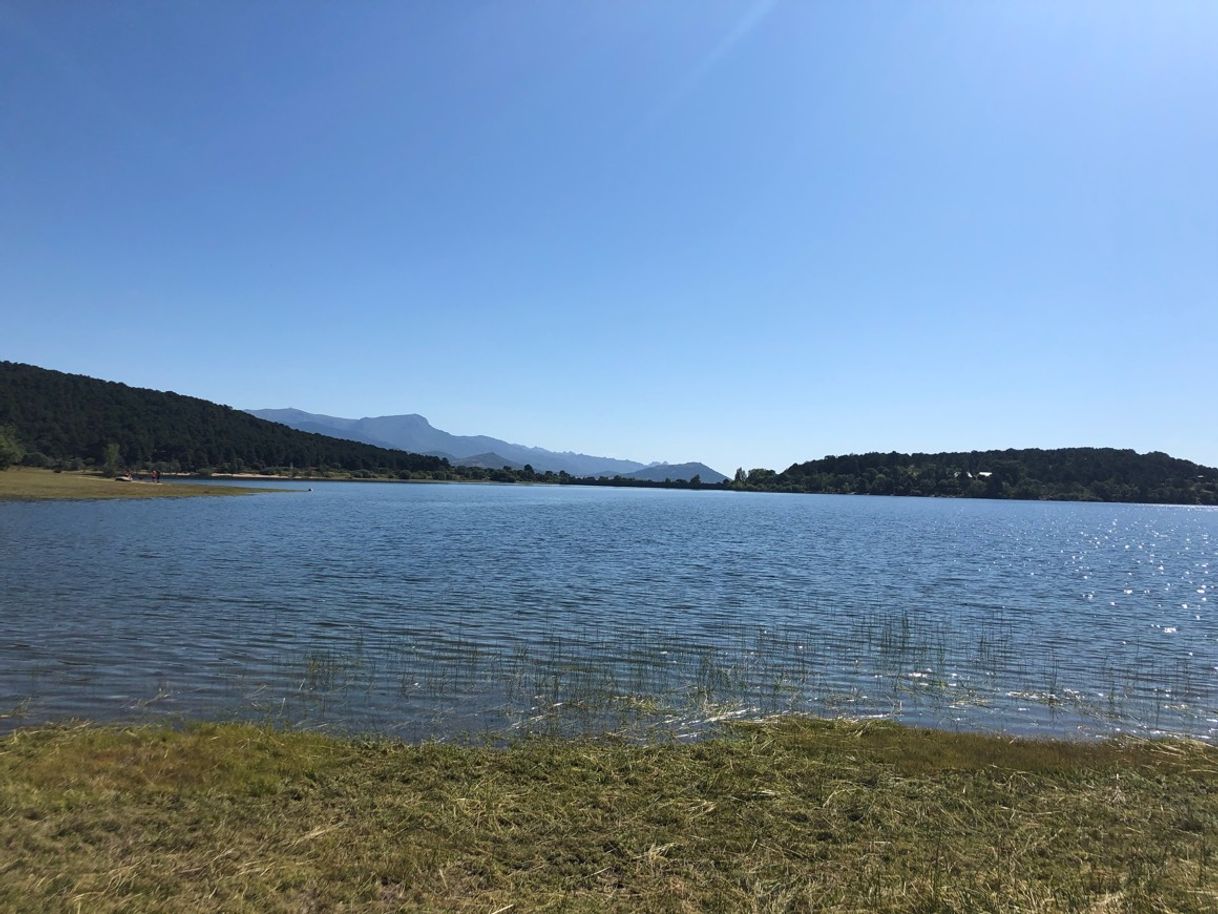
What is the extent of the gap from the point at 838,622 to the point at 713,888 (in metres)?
20.3

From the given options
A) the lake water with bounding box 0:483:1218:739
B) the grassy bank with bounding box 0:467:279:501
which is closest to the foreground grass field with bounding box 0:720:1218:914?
the lake water with bounding box 0:483:1218:739

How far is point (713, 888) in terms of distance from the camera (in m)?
7.21

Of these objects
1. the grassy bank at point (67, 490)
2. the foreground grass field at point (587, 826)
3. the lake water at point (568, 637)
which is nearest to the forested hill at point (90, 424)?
the grassy bank at point (67, 490)

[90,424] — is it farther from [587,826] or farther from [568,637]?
[587,826]

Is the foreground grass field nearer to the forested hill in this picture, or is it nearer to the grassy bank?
the grassy bank

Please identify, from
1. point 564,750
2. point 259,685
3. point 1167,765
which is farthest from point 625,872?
point 259,685

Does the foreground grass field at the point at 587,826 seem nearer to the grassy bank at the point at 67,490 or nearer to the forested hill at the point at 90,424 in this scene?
the grassy bank at the point at 67,490

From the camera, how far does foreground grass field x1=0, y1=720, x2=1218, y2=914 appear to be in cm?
688

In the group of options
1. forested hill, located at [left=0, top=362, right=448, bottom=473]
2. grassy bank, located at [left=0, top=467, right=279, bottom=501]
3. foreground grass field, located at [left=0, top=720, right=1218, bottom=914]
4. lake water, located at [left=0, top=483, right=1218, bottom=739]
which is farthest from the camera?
forested hill, located at [left=0, top=362, right=448, bottom=473]

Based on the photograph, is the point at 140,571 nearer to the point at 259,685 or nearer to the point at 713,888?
the point at 259,685

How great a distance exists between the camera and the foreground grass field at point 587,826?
6.88 metres

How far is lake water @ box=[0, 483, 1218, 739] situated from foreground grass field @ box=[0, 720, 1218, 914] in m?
2.72

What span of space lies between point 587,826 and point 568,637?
13.2 m

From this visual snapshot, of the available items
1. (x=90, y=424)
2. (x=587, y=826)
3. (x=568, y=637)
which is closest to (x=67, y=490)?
(x=568, y=637)
